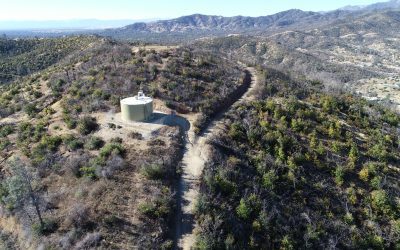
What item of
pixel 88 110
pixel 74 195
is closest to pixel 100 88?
pixel 88 110

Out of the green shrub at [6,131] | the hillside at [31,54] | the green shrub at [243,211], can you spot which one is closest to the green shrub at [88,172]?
the green shrub at [243,211]

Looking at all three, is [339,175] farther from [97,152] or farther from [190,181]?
[97,152]

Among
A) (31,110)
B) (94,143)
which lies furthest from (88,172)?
(31,110)

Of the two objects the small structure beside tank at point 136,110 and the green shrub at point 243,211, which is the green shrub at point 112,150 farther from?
the green shrub at point 243,211

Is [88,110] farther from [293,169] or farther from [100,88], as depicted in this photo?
[293,169]

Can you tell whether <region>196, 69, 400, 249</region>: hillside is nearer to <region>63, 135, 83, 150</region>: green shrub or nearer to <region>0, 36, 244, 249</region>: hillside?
<region>0, 36, 244, 249</region>: hillside

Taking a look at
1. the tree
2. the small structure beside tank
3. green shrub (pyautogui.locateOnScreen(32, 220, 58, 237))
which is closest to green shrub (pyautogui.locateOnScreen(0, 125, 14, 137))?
the small structure beside tank
